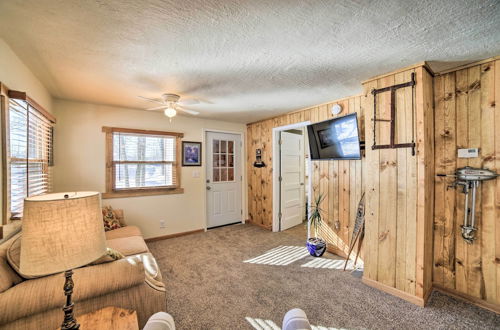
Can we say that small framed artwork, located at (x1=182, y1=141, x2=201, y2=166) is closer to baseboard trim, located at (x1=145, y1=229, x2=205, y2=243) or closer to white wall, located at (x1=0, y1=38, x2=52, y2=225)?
baseboard trim, located at (x1=145, y1=229, x2=205, y2=243)

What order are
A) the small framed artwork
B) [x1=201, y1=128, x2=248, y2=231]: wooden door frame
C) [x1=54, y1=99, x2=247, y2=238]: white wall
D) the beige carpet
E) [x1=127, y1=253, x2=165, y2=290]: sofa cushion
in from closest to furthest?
[x1=127, y1=253, x2=165, y2=290]: sofa cushion
the beige carpet
[x1=54, y1=99, x2=247, y2=238]: white wall
the small framed artwork
[x1=201, y1=128, x2=248, y2=231]: wooden door frame

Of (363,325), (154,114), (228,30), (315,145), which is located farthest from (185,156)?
(363,325)

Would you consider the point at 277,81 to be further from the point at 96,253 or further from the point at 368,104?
the point at 96,253

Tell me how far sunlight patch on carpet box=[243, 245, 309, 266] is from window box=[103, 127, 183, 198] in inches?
78.1

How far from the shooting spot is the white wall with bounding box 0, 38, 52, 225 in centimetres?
161

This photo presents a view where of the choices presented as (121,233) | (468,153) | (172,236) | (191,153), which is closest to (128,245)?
(121,233)

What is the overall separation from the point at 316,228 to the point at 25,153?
355cm

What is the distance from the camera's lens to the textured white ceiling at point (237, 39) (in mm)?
1306

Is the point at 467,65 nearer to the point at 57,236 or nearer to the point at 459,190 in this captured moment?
the point at 459,190

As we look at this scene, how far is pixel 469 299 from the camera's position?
2.06m

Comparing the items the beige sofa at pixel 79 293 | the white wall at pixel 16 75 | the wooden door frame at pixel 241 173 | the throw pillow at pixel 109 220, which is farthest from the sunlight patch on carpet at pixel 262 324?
the white wall at pixel 16 75

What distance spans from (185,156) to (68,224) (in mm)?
3297

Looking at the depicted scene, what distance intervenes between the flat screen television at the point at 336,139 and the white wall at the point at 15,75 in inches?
129

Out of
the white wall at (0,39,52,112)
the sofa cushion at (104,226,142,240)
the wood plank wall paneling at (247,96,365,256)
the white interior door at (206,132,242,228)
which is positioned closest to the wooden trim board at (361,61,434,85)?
the wood plank wall paneling at (247,96,365,256)
